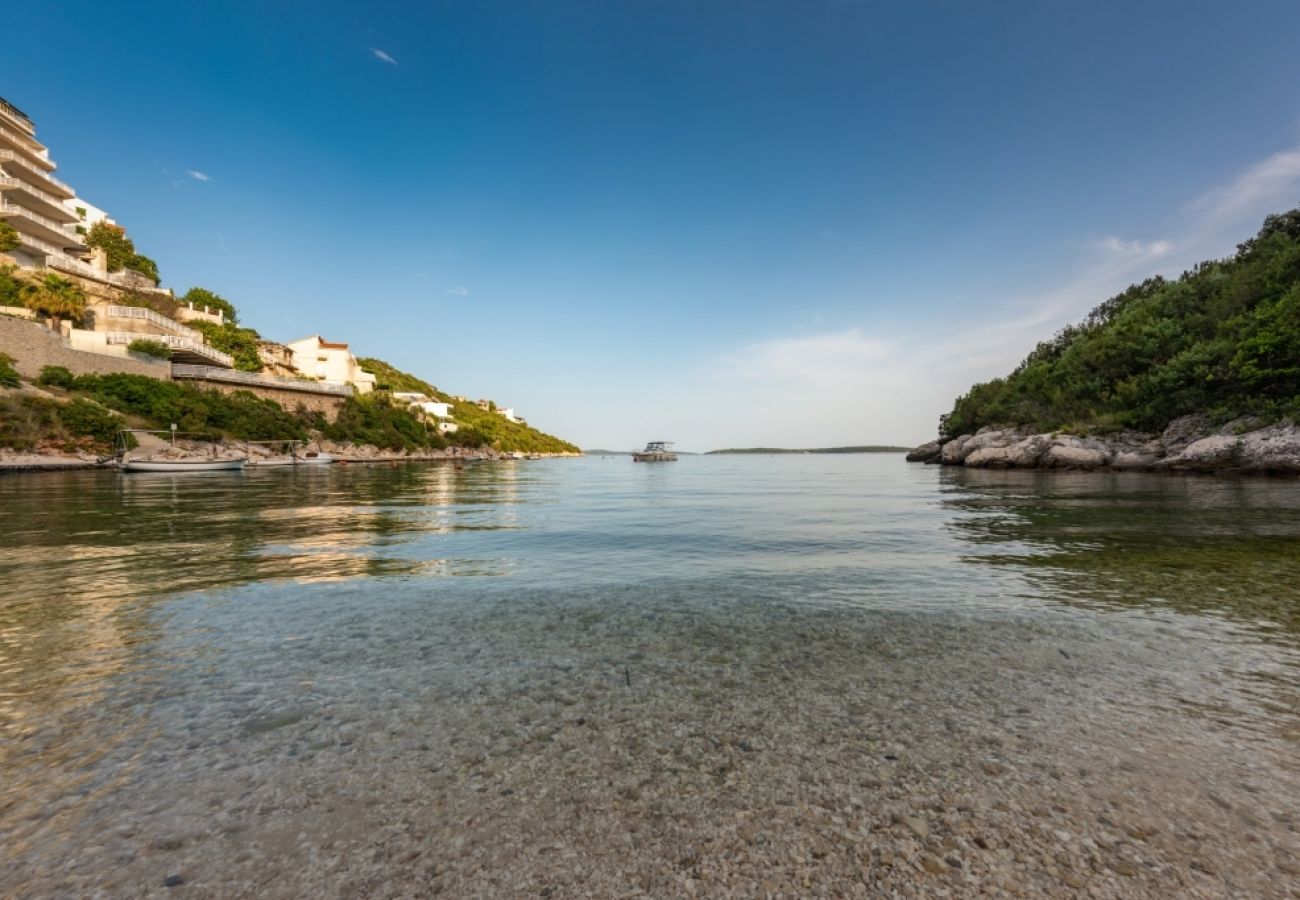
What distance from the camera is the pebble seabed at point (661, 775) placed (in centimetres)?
218

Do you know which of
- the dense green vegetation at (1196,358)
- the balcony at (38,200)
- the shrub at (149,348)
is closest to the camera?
the dense green vegetation at (1196,358)

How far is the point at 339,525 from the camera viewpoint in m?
14.1

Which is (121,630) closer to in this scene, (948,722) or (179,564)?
(179,564)

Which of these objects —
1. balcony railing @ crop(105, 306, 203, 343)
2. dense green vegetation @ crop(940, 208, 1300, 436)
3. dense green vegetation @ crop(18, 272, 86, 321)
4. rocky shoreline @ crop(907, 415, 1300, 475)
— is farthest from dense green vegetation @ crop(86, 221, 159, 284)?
dense green vegetation @ crop(940, 208, 1300, 436)

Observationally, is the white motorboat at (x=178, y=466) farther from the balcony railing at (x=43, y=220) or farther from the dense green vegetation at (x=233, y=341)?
the dense green vegetation at (x=233, y=341)

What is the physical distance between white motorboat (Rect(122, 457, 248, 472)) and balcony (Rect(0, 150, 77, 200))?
4122 cm

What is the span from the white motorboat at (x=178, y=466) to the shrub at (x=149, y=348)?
1831 cm

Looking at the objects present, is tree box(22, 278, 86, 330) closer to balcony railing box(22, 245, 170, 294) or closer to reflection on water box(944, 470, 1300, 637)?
balcony railing box(22, 245, 170, 294)

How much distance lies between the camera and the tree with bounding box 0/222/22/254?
44.4m

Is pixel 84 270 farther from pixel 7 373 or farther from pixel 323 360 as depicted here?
pixel 323 360

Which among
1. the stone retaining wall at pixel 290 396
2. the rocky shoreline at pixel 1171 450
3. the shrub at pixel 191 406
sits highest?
the stone retaining wall at pixel 290 396

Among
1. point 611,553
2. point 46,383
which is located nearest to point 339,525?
point 611,553

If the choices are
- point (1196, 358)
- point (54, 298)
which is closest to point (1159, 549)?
point (1196, 358)

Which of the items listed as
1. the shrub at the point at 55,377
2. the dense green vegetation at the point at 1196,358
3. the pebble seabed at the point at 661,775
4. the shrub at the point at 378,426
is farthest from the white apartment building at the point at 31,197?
the dense green vegetation at the point at 1196,358
